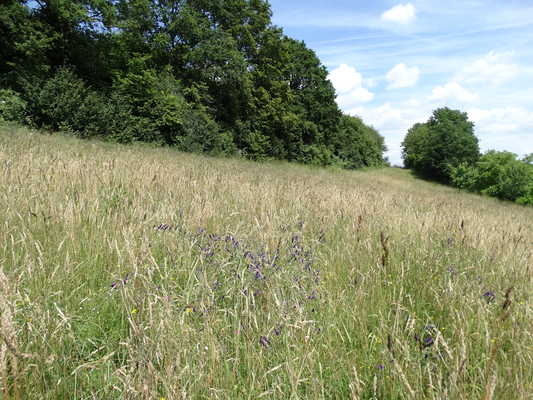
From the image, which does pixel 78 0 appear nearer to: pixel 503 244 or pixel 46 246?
pixel 46 246

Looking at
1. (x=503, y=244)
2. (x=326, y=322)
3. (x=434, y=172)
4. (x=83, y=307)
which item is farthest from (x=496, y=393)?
(x=434, y=172)

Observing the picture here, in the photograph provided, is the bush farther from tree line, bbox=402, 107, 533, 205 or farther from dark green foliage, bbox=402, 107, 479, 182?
dark green foliage, bbox=402, 107, 479, 182

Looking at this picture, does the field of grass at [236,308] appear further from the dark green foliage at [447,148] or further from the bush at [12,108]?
Result: the dark green foliage at [447,148]

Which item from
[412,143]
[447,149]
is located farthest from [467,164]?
[412,143]

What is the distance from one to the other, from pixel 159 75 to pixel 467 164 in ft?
134

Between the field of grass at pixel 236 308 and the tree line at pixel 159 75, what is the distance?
48.2 ft

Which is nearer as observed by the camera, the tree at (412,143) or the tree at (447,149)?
the tree at (447,149)

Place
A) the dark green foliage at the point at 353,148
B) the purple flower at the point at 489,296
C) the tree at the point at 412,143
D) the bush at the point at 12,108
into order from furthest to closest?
the tree at the point at 412,143 → the dark green foliage at the point at 353,148 → the bush at the point at 12,108 → the purple flower at the point at 489,296

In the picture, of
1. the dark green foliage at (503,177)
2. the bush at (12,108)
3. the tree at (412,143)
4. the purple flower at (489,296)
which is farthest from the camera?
the tree at (412,143)

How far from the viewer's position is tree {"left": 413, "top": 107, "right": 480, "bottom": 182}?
140 ft

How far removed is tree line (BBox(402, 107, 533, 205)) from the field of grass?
28.5m

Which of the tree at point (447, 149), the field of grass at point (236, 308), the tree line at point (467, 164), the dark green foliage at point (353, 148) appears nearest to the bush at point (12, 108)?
the field of grass at point (236, 308)

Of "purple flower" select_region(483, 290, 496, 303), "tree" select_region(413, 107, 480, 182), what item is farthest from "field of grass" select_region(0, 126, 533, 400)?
"tree" select_region(413, 107, 480, 182)

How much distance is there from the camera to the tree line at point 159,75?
616 inches
